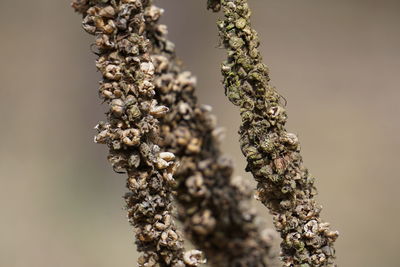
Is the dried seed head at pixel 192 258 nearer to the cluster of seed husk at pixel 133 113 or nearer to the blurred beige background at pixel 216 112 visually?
the cluster of seed husk at pixel 133 113

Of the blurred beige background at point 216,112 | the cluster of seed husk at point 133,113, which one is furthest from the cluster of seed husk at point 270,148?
the blurred beige background at point 216,112

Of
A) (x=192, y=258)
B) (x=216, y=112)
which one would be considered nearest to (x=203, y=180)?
(x=192, y=258)

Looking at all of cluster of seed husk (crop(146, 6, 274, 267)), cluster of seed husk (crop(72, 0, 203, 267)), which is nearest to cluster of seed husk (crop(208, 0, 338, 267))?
cluster of seed husk (crop(72, 0, 203, 267))

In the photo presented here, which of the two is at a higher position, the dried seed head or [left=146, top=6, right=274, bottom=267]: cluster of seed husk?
[left=146, top=6, right=274, bottom=267]: cluster of seed husk

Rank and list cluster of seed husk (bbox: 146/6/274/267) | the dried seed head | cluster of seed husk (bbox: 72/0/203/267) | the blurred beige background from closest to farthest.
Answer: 1. cluster of seed husk (bbox: 72/0/203/267)
2. the dried seed head
3. cluster of seed husk (bbox: 146/6/274/267)
4. the blurred beige background

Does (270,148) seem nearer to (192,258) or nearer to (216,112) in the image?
(192,258)

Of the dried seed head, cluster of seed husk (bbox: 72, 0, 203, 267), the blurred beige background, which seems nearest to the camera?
cluster of seed husk (bbox: 72, 0, 203, 267)

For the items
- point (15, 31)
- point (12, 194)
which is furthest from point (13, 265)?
point (15, 31)

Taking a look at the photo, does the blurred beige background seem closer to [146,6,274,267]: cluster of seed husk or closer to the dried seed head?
[146,6,274,267]: cluster of seed husk
